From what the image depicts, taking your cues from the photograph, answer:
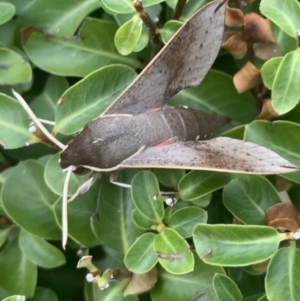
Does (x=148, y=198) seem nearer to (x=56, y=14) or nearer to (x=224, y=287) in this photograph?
(x=224, y=287)

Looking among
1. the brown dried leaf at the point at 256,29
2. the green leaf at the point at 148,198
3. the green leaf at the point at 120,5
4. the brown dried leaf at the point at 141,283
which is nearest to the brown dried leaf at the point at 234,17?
the brown dried leaf at the point at 256,29

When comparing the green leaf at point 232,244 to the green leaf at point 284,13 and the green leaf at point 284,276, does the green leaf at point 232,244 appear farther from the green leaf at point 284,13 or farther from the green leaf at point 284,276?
the green leaf at point 284,13

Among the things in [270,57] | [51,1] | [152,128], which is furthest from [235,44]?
[51,1]

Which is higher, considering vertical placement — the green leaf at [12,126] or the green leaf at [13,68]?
the green leaf at [13,68]

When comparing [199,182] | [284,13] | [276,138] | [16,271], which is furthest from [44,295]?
[284,13]

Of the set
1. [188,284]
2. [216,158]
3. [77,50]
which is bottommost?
[188,284]

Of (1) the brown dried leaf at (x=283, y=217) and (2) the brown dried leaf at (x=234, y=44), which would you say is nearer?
(1) the brown dried leaf at (x=283, y=217)

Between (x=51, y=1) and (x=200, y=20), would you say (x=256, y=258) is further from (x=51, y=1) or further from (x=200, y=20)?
(x=51, y=1)
